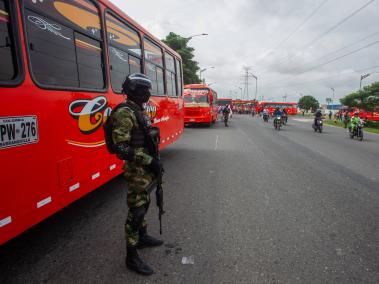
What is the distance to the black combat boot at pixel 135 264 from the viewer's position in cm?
271

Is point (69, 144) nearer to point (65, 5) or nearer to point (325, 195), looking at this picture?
point (65, 5)

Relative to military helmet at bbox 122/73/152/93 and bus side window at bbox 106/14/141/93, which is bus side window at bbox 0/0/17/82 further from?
bus side window at bbox 106/14/141/93

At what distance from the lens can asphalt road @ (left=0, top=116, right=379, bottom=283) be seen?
2.72 meters

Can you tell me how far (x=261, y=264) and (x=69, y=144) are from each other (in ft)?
8.33

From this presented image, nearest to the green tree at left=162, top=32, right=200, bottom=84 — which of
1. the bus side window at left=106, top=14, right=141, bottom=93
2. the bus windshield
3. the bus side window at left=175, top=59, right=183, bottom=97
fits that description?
the bus windshield

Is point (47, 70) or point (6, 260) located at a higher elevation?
point (47, 70)

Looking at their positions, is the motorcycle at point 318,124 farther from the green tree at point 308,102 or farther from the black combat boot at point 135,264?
the green tree at point 308,102

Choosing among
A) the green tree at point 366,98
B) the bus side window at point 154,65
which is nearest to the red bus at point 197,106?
the bus side window at point 154,65

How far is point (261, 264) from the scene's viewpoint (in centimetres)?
289

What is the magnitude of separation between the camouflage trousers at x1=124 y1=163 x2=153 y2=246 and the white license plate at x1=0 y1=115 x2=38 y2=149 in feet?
3.08

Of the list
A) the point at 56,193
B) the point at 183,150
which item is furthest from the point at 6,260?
the point at 183,150

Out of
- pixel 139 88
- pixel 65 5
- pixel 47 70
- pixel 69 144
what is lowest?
pixel 69 144

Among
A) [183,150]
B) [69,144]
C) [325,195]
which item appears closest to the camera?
[69,144]

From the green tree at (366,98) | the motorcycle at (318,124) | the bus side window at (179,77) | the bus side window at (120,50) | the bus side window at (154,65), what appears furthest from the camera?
the green tree at (366,98)
